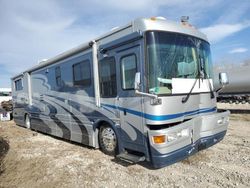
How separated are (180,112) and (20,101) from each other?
9848 millimetres

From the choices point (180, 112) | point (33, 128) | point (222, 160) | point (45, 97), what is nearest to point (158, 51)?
point (180, 112)

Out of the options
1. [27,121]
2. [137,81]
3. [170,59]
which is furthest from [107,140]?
[27,121]

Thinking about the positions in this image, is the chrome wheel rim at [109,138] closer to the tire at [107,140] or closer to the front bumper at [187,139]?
the tire at [107,140]

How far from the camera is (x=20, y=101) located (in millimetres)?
12891

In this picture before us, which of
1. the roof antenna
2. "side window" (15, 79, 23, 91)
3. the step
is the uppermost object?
the roof antenna

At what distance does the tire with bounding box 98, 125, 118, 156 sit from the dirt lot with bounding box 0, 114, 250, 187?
17 cm

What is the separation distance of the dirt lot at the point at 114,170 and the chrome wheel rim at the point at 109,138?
10.5 inches

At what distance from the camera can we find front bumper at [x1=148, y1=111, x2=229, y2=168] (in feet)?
15.7

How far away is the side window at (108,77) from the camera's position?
19.3 ft

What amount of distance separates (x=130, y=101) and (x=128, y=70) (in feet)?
2.11


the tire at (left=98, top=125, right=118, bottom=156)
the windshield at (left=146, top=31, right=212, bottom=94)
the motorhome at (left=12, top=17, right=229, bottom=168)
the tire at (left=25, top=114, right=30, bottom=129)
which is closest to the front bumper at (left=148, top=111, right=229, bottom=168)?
the motorhome at (left=12, top=17, right=229, bottom=168)

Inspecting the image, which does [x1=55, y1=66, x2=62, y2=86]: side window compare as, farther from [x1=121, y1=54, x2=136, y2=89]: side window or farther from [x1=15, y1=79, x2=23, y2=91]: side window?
[x1=15, y1=79, x2=23, y2=91]: side window

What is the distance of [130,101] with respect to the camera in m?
5.39

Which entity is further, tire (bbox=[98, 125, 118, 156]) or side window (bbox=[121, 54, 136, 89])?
tire (bbox=[98, 125, 118, 156])
